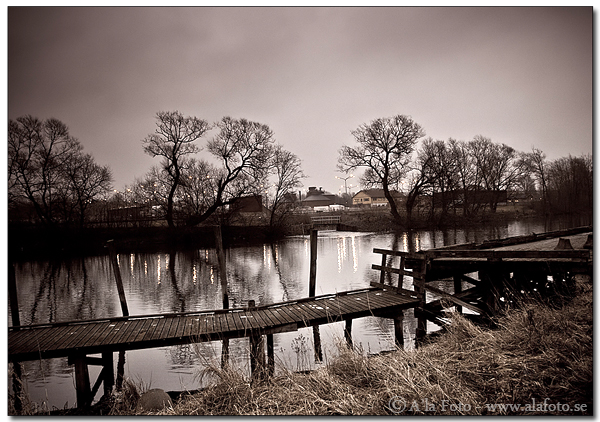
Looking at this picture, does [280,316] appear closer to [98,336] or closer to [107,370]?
[98,336]

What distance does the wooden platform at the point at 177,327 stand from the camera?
5.45 metres

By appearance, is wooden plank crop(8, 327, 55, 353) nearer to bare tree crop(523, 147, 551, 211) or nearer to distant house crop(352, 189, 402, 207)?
bare tree crop(523, 147, 551, 211)

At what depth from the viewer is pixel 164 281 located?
15609 mm

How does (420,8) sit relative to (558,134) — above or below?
above

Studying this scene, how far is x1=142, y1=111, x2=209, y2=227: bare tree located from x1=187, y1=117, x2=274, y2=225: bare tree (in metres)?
1.58

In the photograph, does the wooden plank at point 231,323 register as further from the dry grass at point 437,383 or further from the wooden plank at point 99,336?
the dry grass at point 437,383

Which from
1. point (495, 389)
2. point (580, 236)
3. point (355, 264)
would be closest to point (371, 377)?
point (495, 389)

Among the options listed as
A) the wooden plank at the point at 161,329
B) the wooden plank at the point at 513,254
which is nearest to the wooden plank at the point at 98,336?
the wooden plank at the point at 161,329

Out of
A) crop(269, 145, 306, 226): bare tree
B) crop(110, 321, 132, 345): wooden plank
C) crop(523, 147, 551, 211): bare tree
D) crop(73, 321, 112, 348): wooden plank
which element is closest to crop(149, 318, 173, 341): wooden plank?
crop(110, 321, 132, 345): wooden plank

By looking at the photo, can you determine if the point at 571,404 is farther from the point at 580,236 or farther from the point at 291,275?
the point at 291,275

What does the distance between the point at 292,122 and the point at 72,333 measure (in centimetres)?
523

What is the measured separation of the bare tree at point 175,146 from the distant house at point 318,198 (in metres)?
59.8

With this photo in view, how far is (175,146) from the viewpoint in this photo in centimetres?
2823

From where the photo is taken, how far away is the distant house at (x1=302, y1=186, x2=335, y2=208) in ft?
299
